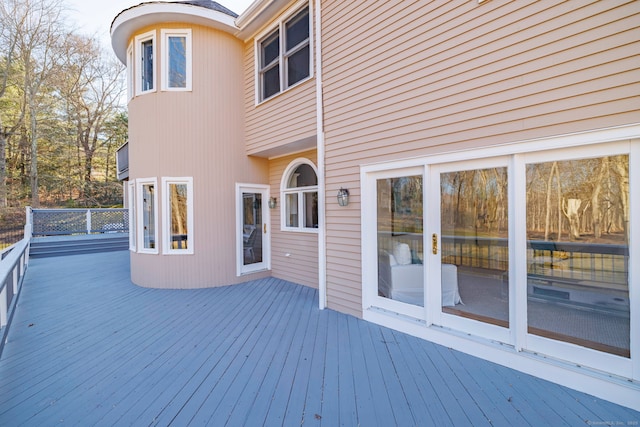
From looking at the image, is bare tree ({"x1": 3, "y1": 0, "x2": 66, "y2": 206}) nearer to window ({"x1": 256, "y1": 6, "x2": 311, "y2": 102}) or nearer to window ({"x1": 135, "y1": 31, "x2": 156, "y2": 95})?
window ({"x1": 135, "y1": 31, "x2": 156, "y2": 95})

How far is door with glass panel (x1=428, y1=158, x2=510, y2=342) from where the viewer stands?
3.03m

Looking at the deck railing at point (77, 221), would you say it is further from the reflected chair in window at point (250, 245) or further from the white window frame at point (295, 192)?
the white window frame at point (295, 192)

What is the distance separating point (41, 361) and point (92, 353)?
16.8 inches

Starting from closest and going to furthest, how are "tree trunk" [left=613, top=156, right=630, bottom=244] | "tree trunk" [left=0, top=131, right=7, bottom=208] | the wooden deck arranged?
the wooden deck
"tree trunk" [left=613, top=156, right=630, bottom=244]
"tree trunk" [left=0, top=131, right=7, bottom=208]

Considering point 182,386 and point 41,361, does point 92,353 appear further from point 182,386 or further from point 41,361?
point 182,386

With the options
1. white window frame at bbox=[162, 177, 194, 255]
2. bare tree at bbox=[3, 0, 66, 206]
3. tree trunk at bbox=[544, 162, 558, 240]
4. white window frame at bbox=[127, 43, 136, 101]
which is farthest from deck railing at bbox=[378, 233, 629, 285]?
bare tree at bbox=[3, 0, 66, 206]

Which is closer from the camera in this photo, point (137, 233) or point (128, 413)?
point (128, 413)

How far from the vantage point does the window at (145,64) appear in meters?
5.84

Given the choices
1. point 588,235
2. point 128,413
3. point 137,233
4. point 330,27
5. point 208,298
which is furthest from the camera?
point 137,233

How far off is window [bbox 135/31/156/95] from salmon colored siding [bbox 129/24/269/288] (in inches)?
7.8

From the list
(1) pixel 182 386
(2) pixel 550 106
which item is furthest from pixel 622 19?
(1) pixel 182 386

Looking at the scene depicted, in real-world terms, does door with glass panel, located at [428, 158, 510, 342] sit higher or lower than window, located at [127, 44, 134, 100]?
lower

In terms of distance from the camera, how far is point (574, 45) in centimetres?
239

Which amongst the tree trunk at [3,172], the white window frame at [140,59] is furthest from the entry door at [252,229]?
the tree trunk at [3,172]
